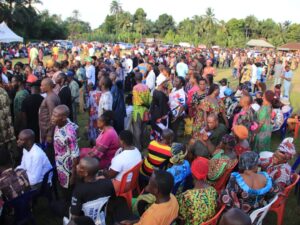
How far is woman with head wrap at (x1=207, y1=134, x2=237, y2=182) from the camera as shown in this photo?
3.86m

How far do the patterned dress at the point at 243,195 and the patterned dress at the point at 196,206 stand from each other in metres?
0.31

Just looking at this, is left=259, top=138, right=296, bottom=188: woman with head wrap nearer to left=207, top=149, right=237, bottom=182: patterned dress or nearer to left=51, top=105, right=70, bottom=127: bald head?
left=207, top=149, right=237, bottom=182: patterned dress

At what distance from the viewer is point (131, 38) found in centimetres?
6869

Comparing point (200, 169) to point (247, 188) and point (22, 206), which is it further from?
point (22, 206)

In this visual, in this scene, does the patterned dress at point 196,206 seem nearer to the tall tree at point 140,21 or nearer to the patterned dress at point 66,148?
the patterned dress at point 66,148

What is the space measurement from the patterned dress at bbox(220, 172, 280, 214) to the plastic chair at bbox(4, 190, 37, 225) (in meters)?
2.12

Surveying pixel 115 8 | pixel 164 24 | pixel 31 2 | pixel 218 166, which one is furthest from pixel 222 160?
pixel 115 8

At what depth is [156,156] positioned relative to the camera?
426cm

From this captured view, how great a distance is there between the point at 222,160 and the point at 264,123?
2338mm

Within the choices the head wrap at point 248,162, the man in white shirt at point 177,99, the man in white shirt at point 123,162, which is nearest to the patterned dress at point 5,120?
the man in white shirt at point 123,162

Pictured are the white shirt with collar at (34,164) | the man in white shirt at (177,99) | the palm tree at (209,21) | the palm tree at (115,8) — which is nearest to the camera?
the white shirt with collar at (34,164)

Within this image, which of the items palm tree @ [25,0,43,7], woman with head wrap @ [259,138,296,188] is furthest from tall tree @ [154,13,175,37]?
woman with head wrap @ [259,138,296,188]

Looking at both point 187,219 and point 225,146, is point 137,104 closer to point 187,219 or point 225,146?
point 225,146

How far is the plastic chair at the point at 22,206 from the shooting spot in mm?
3348
